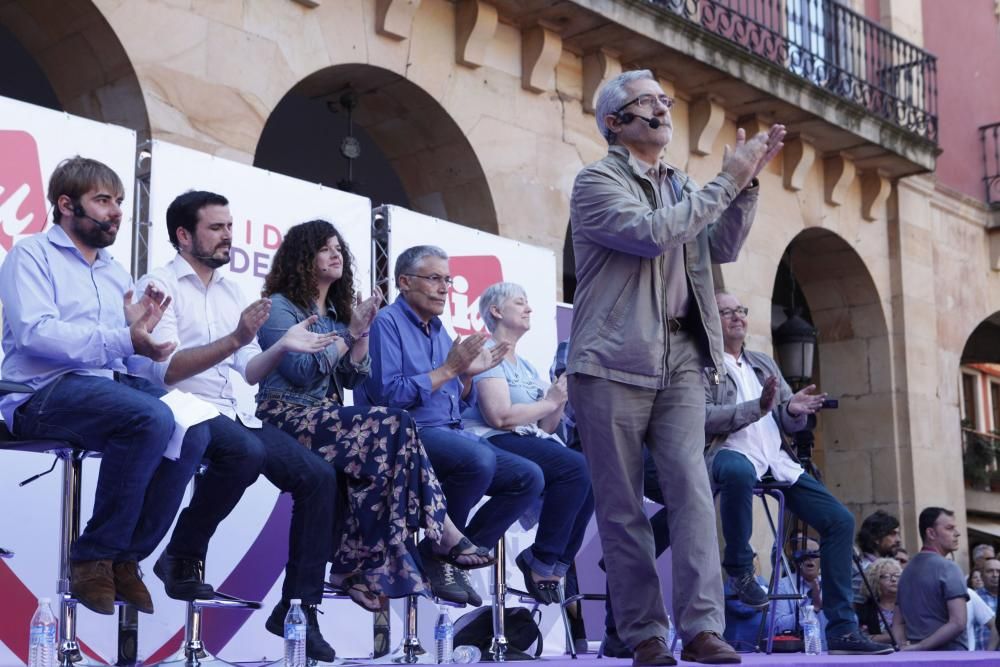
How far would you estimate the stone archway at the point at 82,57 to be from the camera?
27.0ft

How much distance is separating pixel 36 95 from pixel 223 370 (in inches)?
235

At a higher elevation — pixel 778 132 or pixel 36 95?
pixel 36 95

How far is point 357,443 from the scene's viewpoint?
17.8 ft

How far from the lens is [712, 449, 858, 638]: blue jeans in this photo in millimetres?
6480

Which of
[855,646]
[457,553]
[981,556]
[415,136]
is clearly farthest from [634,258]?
[981,556]

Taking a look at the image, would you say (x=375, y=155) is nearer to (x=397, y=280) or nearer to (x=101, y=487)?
(x=397, y=280)

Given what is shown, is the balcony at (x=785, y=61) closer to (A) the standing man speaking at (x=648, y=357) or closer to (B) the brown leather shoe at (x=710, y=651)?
(A) the standing man speaking at (x=648, y=357)

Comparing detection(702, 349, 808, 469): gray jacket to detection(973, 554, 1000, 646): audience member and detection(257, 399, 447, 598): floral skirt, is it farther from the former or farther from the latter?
detection(973, 554, 1000, 646): audience member

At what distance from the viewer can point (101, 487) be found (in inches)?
187

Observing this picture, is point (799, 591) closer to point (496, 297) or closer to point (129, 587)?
point (496, 297)

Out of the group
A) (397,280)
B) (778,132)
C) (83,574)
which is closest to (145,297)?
(83,574)

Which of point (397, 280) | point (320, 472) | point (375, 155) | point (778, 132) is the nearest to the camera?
point (778, 132)

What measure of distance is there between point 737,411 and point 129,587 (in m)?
2.92

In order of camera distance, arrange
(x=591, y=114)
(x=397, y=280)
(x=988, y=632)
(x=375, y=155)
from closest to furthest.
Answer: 1. (x=397, y=280)
2. (x=988, y=632)
3. (x=591, y=114)
4. (x=375, y=155)
